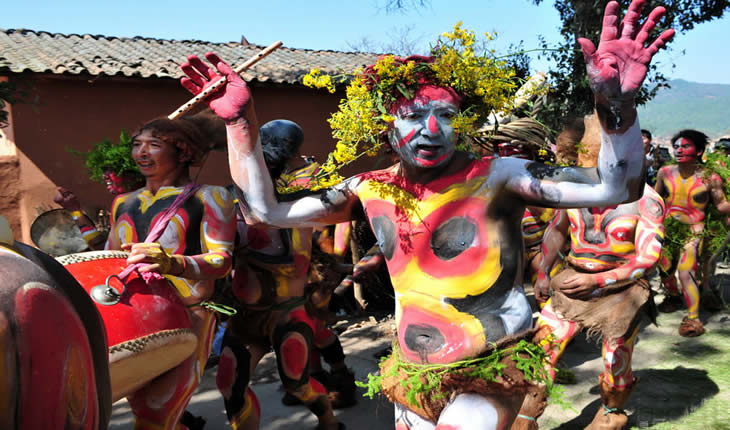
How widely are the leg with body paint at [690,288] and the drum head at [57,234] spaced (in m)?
5.89

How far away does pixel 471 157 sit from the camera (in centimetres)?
239

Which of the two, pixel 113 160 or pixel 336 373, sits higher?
pixel 113 160

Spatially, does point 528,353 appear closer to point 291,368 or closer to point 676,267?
point 291,368

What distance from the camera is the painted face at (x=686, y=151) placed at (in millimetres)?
6509

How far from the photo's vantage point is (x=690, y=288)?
6.30 meters

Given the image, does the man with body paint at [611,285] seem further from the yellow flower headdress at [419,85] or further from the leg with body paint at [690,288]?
the leg with body paint at [690,288]

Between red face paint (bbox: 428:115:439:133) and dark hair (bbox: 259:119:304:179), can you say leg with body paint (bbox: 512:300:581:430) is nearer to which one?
red face paint (bbox: 428:115:439:133)

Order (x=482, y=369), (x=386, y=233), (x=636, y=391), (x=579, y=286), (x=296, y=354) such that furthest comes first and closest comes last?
(x=636, y=391) → (x=296, y=354) → (x=579, y=286) → (x=386, y=233) → (x=482, y=369)

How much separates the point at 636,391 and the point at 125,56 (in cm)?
941

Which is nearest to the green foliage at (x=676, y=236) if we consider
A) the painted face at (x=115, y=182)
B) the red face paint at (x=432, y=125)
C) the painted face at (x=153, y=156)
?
the red face paint at (x=432, y=125)

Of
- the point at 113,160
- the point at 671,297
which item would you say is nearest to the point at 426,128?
the point at 113,160

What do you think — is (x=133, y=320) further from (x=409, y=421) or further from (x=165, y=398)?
(x=409, y=421)

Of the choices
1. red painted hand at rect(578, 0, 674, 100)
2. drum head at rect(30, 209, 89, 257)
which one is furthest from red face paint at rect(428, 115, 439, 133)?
drum head at rect(30, 209, 89, 257)

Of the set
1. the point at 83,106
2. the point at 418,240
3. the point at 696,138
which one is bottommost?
the point at 418,240
